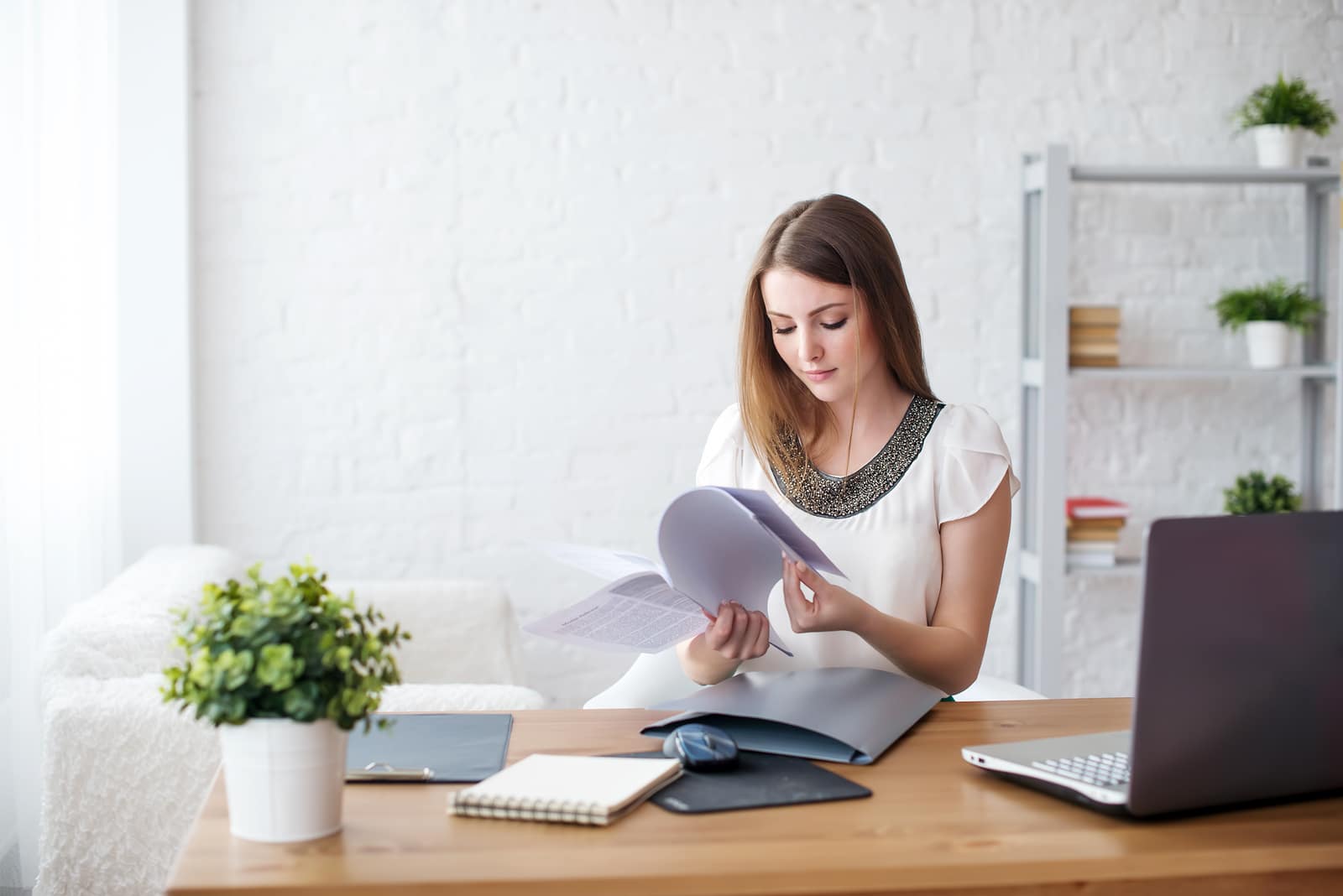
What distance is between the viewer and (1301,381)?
3.39 meters

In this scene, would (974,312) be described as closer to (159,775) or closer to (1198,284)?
(1198,284)

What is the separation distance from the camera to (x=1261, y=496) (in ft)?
10.5

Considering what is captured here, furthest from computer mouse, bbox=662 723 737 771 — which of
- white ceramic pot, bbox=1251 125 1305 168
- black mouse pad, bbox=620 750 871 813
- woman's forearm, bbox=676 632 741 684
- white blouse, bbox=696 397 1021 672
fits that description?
white ceramic pot, bbox=1251 125 1305 168

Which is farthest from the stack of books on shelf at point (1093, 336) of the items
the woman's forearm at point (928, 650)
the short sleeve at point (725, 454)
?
the woman's forearm at point (928, 650)

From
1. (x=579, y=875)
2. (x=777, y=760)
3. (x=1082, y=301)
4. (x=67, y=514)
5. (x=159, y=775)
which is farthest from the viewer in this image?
(x=1082, y=301)

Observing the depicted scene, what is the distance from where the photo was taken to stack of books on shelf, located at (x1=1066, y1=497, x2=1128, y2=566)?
10.3 feet

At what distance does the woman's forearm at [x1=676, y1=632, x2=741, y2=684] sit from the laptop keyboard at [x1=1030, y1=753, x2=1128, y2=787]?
57cm

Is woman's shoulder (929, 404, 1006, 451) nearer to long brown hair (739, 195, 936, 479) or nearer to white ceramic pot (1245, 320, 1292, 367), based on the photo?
long brown hair (739, 195, 936, 479)

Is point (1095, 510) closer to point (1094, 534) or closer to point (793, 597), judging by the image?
point (1094, 534)

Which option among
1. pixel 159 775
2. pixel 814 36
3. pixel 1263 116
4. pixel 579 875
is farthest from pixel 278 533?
pixel 1263 116

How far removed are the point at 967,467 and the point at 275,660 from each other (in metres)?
1.12

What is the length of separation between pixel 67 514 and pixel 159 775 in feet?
2.51

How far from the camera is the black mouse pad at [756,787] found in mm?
1109

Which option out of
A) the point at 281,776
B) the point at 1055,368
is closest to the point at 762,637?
the point at 281,776
